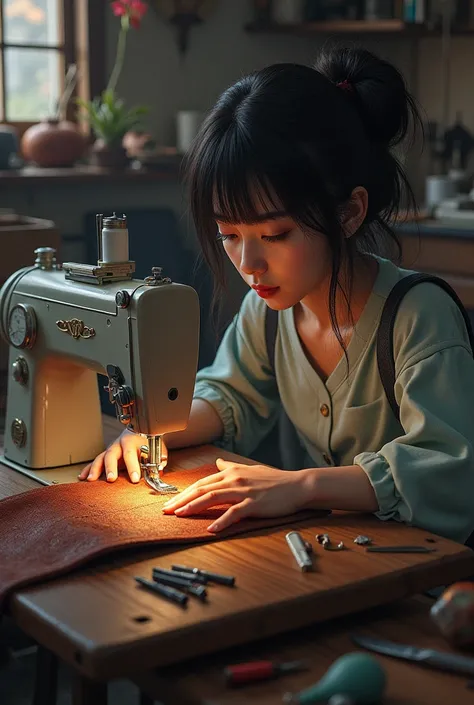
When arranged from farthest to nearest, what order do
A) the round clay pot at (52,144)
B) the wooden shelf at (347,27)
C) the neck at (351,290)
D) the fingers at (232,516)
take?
the wooden shelf at (347,27)
the round clay pot at (52,144)
the neck at (351,290)
the fingers at (232,516)

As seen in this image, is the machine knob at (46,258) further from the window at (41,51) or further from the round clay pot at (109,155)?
the window at (41,51)

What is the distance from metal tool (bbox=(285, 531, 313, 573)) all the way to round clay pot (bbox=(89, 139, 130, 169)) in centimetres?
237

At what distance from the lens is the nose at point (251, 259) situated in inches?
53.7

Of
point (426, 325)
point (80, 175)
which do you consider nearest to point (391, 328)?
point (426, 325)

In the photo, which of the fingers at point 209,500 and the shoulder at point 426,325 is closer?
the fingers at point 209,500

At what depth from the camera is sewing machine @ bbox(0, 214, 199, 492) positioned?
1308mm

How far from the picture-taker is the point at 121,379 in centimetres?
134

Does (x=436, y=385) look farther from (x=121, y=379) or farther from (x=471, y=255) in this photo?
(x=471, y=255)

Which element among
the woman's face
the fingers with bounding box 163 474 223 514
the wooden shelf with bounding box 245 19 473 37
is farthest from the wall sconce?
the fingers with bounding box 163 474 223 514

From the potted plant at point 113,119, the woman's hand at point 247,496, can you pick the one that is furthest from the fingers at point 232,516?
the potted plant at point 113,119

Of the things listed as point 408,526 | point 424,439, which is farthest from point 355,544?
point 424,439

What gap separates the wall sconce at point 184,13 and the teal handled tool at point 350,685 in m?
3.17

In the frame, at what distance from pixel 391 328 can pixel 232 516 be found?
1.31ft

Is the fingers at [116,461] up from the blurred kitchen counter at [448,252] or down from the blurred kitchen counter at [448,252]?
down
